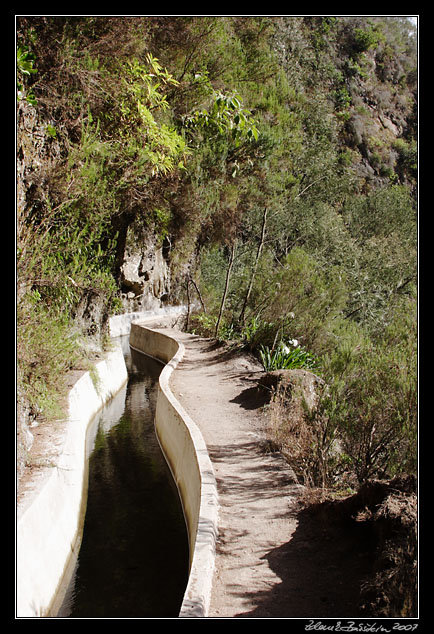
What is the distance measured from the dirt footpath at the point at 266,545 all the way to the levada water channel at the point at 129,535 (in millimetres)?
1184

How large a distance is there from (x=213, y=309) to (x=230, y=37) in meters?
9.88

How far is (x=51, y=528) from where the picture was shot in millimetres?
5504

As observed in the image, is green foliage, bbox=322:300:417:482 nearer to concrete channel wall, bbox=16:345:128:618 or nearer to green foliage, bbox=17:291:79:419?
concrete channel wall, bbox=16:345:128:618

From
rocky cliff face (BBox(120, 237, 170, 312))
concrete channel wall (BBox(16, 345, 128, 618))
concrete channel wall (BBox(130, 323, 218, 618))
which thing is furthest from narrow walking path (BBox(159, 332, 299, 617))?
rocky cliff face (BBox(120, 237, 170, 312))

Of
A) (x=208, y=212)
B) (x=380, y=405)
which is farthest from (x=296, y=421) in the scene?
(x=208, y=212)

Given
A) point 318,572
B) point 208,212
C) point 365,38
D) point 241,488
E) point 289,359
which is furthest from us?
point 365,38

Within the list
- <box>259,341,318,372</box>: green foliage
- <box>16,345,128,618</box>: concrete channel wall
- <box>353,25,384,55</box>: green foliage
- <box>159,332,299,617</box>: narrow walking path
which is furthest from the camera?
Result: <box>353,25,384,55</box>: green foliage

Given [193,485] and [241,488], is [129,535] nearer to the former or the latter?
[193,485]

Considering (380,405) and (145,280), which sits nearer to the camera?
(380,405)

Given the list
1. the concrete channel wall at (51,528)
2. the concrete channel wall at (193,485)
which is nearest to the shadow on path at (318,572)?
the concrete channel wall at (193,485)

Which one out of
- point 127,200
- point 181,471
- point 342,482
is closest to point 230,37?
point 127,200

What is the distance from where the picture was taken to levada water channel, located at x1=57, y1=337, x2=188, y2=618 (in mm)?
5488

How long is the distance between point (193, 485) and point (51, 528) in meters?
1.84

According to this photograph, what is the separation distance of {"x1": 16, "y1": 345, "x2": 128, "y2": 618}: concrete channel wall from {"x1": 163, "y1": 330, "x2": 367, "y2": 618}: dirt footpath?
173cm
